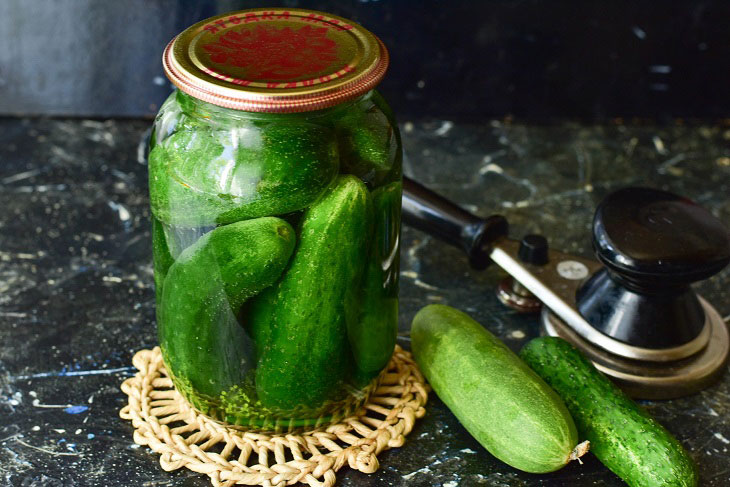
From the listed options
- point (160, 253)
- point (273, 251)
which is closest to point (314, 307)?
point (273, 251)

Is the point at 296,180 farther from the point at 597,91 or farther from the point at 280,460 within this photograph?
the point at 597,91

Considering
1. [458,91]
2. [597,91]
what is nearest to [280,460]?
[458,91]

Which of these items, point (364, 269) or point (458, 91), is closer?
point (364, 269)

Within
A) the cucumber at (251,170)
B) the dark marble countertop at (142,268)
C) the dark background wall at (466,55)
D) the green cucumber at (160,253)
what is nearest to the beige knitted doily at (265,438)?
the dark marble countertop at (142,268)

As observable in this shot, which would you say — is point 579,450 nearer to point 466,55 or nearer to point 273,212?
point 273,212

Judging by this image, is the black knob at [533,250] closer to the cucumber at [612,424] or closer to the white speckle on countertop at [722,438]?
the cucumber at [612,424]
